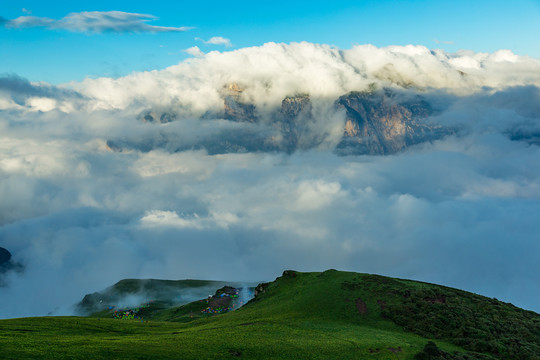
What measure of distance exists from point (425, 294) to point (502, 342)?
28.3m

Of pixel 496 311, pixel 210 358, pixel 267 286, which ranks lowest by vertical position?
pixel 210 358

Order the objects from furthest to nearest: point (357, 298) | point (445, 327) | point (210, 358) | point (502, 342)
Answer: point (357, 298) → point (445, 327) → point (502, 342) → point (210, 358)

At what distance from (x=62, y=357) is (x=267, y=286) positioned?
110947 mm

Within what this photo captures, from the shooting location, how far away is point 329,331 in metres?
99.1

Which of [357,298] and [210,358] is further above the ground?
[357,298]

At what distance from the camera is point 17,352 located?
59.4 metres

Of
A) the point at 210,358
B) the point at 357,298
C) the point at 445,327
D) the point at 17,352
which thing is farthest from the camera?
the point at 357,298

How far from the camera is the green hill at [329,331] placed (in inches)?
2874

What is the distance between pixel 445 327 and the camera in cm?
10475

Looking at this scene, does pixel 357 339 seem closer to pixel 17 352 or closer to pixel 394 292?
pixel 394 292

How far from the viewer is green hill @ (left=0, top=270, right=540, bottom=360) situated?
73.0 meters

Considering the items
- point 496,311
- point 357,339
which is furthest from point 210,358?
point 496,311

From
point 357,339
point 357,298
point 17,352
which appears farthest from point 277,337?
point 17,352

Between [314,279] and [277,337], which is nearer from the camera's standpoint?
[277,337]
